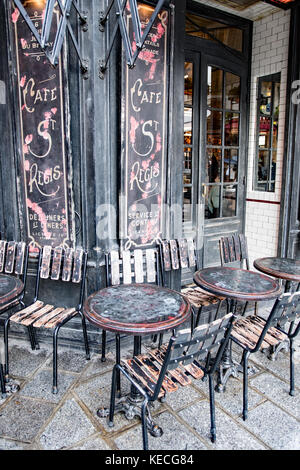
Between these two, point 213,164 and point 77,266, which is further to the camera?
point 213,164

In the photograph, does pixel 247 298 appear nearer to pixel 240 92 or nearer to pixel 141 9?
pixel 141 9

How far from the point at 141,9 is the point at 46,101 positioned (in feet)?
3.99

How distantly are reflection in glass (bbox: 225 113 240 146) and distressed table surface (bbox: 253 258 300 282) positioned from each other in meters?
2.11

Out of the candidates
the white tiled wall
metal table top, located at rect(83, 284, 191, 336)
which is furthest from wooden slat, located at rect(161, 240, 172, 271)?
the white tiled wall

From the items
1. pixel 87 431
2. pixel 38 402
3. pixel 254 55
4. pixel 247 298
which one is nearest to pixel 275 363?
pixel 247 298

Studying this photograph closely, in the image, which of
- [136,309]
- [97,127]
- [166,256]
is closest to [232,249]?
[166,256]

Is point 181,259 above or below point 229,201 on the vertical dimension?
below

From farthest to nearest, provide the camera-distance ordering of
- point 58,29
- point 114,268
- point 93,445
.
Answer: point 114,268, point 58,29, point 93,445

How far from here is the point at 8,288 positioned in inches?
106

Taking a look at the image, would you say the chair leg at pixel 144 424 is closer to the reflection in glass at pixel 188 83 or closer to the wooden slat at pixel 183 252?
the wooden slat at pixel 183 252

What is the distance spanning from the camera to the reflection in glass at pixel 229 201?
506cm

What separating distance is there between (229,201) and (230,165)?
1.72ft

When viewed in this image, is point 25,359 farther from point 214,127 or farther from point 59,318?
point 214,127

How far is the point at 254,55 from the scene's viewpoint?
500cm
